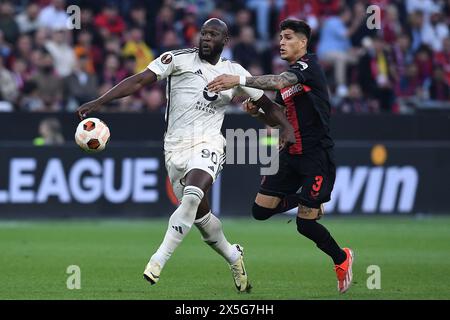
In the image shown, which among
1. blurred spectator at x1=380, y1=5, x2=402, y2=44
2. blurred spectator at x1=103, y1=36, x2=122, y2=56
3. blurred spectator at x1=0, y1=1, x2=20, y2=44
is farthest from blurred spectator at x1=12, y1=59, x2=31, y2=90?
blurred spectator at x1=380, y1=5, x2=402, y2=44

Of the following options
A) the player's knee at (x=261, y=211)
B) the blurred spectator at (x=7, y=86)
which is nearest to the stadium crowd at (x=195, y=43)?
the blurred spectator at (x=7, y=86)

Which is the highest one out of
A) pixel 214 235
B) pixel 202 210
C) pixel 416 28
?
pixel 416 28

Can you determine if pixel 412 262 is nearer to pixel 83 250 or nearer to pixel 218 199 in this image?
pixel 83 250

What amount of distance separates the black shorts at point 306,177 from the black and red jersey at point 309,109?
87mm

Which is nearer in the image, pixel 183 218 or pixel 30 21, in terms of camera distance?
pixel 183 218

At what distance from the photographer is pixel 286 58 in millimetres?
10523

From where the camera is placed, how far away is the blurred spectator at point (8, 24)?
20.1 metres

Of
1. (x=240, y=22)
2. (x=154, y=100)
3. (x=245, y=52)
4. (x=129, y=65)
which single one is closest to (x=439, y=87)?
(x=245, y=52)

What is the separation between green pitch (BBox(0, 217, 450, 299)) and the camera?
10.1 m

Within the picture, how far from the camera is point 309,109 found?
34.4 ft

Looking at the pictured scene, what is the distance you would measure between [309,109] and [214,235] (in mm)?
1529

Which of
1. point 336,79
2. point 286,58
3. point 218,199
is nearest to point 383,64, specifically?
point 336,79

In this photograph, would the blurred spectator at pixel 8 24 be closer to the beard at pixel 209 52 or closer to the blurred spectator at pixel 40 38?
the blurred spectator at pixel 40 38

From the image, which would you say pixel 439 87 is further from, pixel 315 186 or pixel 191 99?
pixel 191 99
